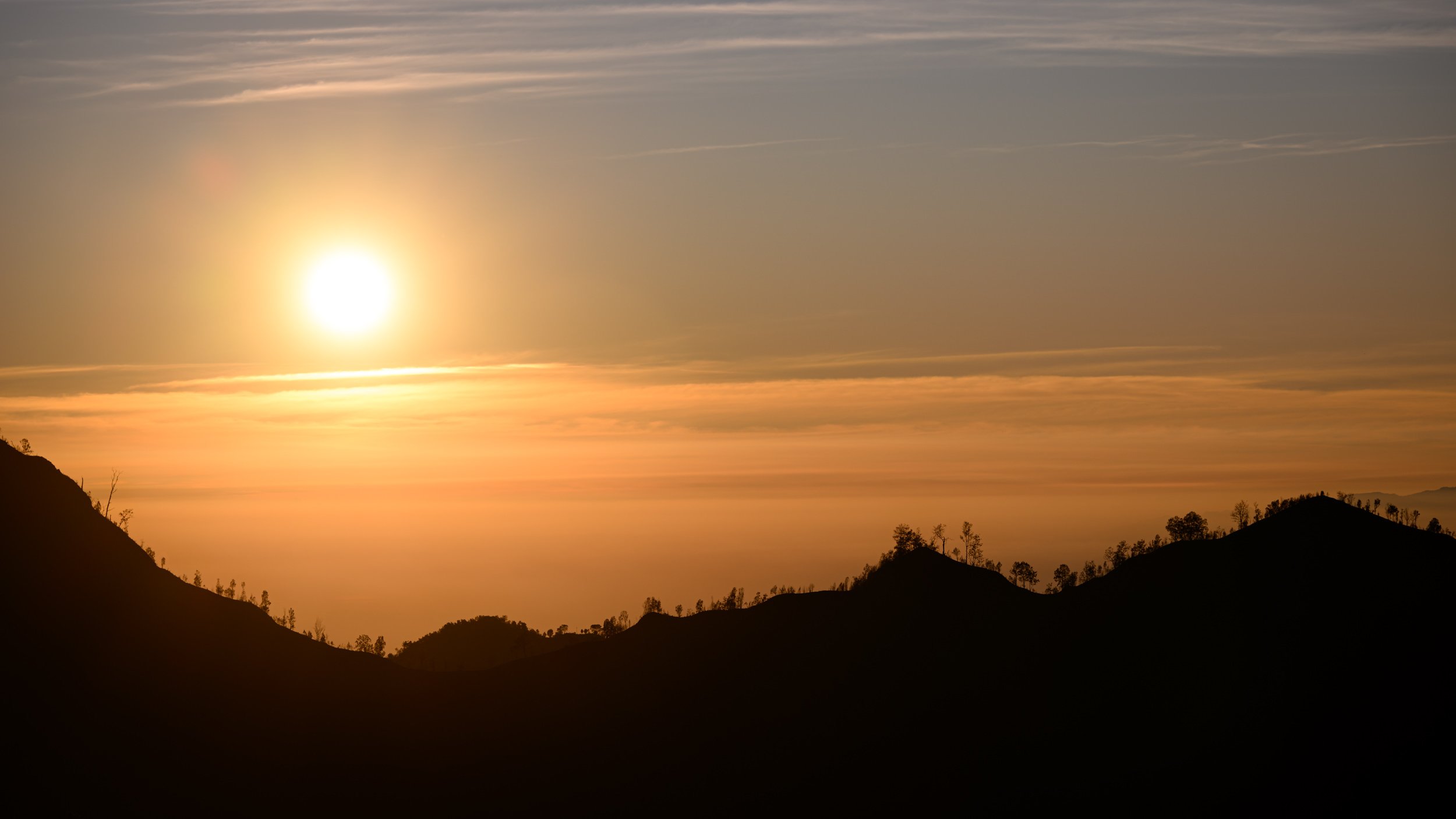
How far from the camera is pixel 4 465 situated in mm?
132625

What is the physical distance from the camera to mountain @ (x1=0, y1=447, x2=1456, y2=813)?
379ft

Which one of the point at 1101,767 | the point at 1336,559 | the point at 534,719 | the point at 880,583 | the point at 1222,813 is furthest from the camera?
the point at 880,583

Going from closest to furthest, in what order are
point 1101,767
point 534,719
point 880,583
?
point 1101,767 → point 534,719 → point 880,583

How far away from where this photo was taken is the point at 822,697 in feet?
441

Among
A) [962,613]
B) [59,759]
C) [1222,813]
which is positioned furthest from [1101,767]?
[59,759]

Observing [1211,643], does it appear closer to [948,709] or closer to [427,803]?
[948,709]

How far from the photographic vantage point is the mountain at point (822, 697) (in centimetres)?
11544

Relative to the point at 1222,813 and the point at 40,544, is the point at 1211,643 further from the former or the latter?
the point at 40,544

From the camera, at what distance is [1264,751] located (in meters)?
114

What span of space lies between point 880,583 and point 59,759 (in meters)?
81.7

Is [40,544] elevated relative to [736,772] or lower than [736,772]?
elevated

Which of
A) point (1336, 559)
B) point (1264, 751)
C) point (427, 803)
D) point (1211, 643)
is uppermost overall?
point (1336, 559)

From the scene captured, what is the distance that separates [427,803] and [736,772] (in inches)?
1161

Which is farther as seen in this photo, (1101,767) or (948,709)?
(948,709)
